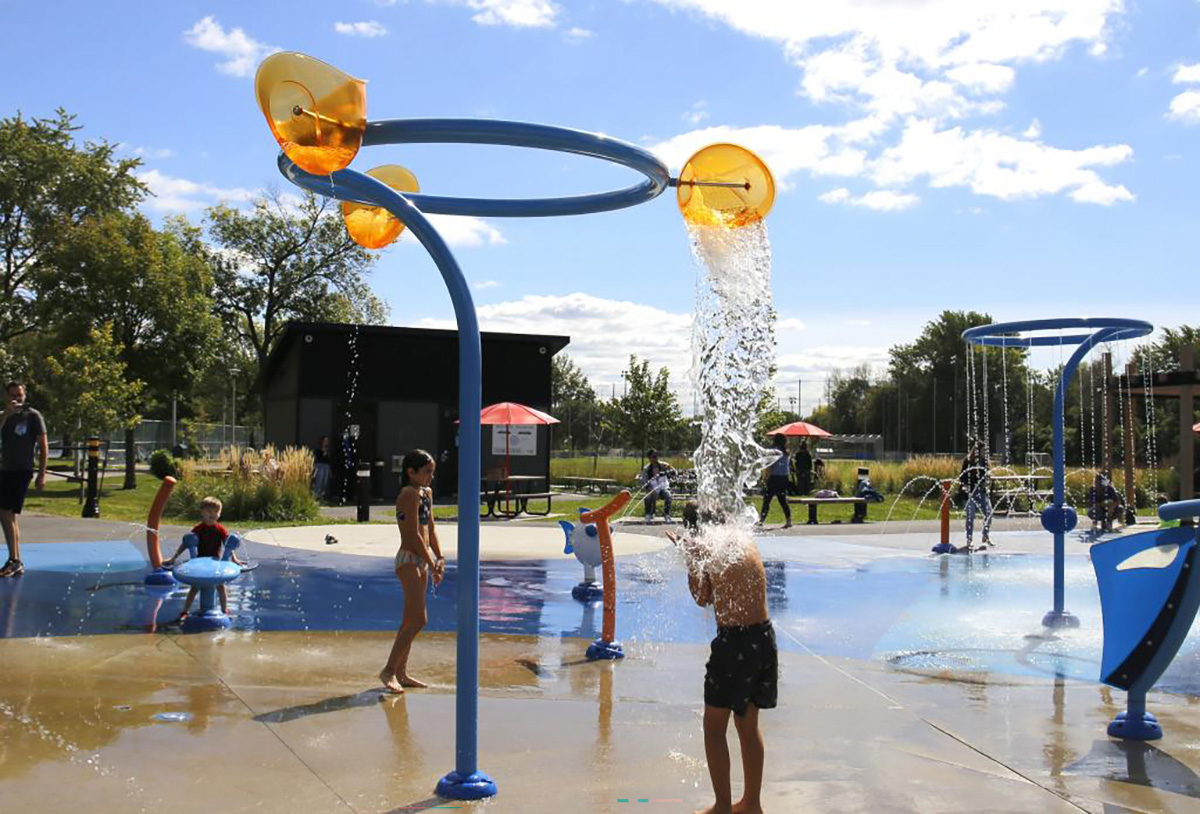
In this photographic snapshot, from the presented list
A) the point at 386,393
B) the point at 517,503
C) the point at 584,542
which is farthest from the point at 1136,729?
the point at 386,393

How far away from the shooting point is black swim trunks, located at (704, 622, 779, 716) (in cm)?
Result: 449

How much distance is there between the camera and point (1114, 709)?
6.71 m

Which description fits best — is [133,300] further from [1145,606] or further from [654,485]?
[1145,606]

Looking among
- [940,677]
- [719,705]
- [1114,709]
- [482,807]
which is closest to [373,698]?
[482,807]

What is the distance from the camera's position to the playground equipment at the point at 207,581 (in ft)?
28.2

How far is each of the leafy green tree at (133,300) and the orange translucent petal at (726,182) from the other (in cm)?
2839

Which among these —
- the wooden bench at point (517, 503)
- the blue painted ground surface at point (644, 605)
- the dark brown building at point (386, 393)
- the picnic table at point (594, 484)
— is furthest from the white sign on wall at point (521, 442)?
the blue painted ground surface at point (644, 605)

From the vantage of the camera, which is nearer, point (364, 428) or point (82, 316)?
point (364, 428)

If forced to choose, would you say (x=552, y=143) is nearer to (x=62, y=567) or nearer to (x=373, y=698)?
(x=373, y=698)

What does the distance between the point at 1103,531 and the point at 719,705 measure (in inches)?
708

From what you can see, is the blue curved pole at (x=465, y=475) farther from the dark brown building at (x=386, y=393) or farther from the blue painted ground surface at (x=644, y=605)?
the dark brown building at (x=386, y=393)

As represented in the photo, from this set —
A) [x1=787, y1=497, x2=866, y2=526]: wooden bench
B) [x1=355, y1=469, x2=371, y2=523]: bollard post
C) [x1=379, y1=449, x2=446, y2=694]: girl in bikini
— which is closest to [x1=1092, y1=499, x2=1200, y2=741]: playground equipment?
[x1=379, y1=449, x2=446, y2=694]: girl in bikini

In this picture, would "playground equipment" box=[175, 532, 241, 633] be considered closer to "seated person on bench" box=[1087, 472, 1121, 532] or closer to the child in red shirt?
the child in red shirt

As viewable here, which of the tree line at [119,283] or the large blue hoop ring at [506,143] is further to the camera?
the tree line at [119,283]
